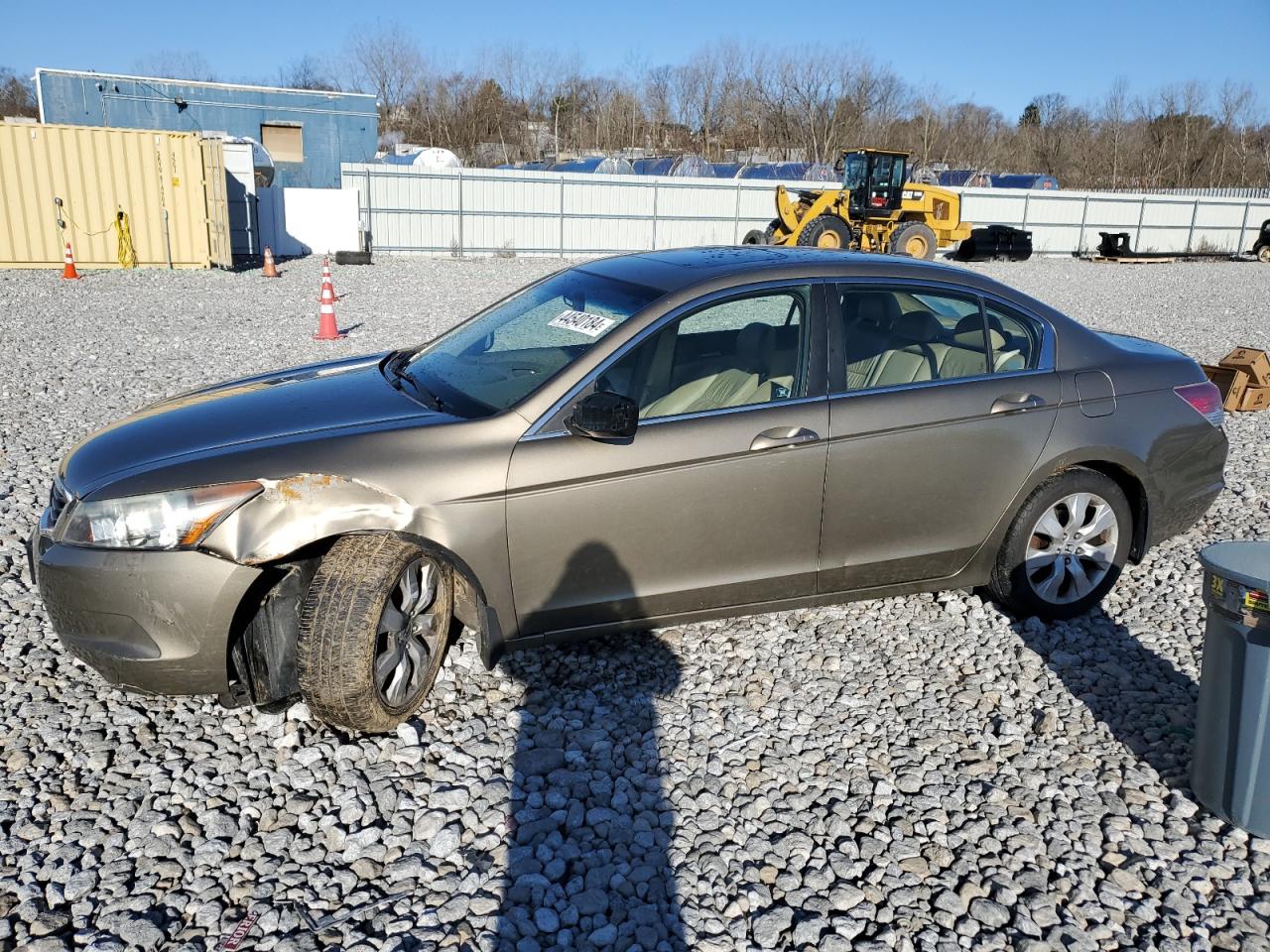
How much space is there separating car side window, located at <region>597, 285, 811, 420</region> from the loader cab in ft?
66.3

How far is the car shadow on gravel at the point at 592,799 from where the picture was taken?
2.77 meters

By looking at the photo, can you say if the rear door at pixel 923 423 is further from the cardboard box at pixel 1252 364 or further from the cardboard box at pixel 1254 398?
the cardboard box at pixel 1252 364

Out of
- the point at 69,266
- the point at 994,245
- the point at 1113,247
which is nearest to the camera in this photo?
the point at 69,266

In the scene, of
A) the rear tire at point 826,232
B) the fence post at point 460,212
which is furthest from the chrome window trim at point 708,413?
the fence post at point 460,212

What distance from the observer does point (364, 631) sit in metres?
3.32

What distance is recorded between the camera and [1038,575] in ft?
15.1

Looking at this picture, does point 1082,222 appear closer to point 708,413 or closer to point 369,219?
point 369,219

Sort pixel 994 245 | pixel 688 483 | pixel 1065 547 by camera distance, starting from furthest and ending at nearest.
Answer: pixel 994 245 < pixel 1065 547 < pixel 688 483

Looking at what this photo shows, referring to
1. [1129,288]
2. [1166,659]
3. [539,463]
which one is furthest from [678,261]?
[1129,288]

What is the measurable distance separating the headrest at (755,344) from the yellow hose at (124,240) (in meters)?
18.6

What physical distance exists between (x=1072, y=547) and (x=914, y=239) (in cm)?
2002

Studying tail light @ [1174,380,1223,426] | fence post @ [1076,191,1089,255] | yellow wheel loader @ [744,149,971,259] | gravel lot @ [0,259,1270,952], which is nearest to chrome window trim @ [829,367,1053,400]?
tail light @ [1174,380,1223,426]

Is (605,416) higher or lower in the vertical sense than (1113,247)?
higher

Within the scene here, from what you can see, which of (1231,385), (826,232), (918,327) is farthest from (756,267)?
(826,232)
